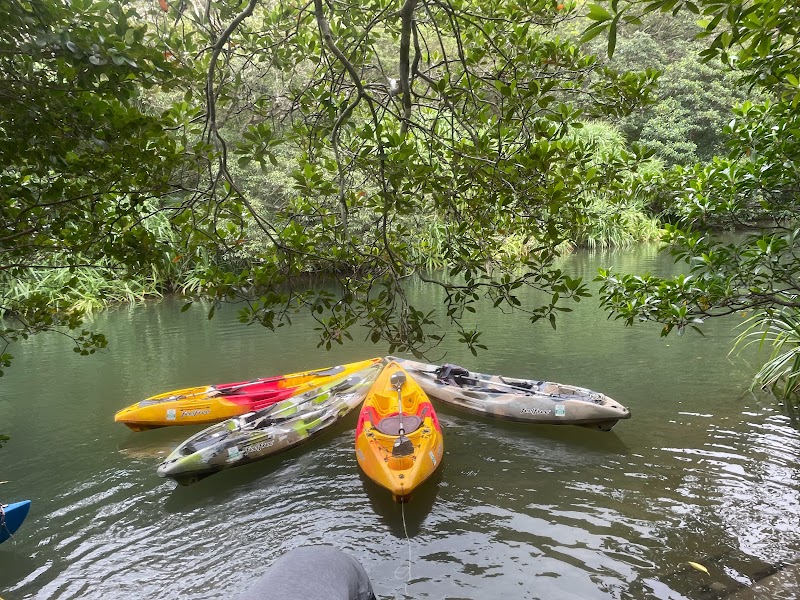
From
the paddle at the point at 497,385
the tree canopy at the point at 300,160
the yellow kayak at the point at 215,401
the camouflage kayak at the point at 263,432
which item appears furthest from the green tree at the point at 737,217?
the yellow kayak at the point at 215,401

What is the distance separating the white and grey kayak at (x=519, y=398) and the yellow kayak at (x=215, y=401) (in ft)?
3.59

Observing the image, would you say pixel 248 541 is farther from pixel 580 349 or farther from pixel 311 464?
pixel 580 349

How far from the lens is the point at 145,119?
2486 millimetres

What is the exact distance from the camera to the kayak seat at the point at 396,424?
17.5 feet

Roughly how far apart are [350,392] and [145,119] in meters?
5.08

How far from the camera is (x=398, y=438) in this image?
5160mm

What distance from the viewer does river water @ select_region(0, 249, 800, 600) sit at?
4.03m

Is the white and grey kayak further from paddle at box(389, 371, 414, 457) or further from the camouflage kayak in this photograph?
paddle at box(389, 371, 414, 457)

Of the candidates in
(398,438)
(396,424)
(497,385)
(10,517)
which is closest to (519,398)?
(497,385)

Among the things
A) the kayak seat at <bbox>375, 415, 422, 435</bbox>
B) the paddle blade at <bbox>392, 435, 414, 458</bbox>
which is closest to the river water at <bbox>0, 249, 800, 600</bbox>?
the paddle blade at <bbox>392, 435, 414, 458</bbox>

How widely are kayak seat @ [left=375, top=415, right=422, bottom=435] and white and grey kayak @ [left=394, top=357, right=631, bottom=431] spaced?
1474 millimetres

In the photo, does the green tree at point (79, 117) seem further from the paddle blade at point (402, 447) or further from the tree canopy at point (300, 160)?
the paddle blade at point (402, 447)

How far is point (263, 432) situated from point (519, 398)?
289cm

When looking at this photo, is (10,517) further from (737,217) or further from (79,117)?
(737,217)
